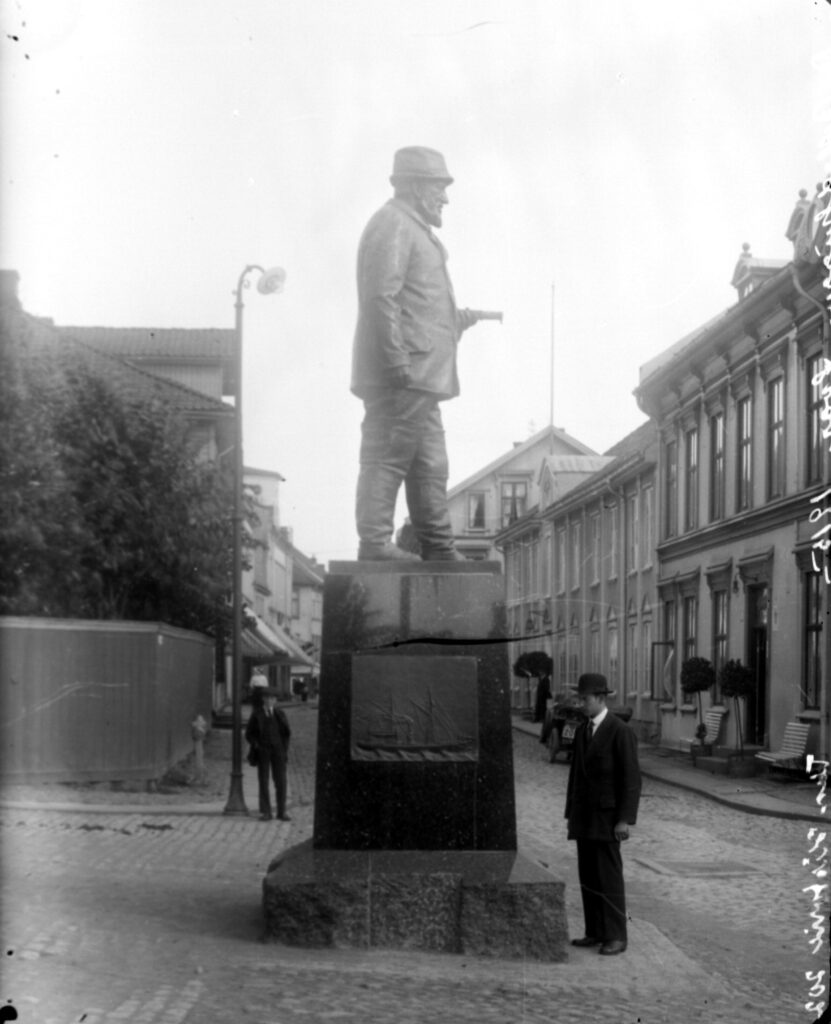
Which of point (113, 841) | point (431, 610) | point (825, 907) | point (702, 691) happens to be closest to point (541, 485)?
point (702, 691)

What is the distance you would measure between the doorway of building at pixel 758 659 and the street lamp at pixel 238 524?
10.6 feet

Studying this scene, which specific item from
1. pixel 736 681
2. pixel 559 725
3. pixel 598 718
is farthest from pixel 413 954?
pixel 736 681

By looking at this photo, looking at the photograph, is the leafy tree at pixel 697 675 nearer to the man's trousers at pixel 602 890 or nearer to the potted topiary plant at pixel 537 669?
the potted topiary plant at pixel 537 669

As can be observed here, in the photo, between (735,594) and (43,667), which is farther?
(43,667)

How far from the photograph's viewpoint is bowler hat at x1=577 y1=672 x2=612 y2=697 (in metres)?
7.11

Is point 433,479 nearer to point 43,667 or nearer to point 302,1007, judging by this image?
point 302,1007

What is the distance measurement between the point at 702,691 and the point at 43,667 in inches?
320

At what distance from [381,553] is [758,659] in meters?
3.06

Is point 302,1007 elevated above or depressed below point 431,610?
below

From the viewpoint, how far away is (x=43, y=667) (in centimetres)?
1454

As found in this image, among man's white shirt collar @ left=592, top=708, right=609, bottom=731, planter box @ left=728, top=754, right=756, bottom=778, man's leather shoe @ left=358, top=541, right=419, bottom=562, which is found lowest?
planter box @ left=728, top=754, right=756, bottom=778

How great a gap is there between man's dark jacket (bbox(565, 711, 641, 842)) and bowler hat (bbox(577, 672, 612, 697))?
162mm

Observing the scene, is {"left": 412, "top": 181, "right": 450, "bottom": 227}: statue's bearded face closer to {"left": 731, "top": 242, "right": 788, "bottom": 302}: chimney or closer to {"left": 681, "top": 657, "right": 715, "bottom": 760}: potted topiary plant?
{"left": 731, "top": 242, "right": 788, "bottom": 302}: chimney

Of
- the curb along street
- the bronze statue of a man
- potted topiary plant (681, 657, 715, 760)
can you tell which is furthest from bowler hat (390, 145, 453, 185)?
the curb along street
